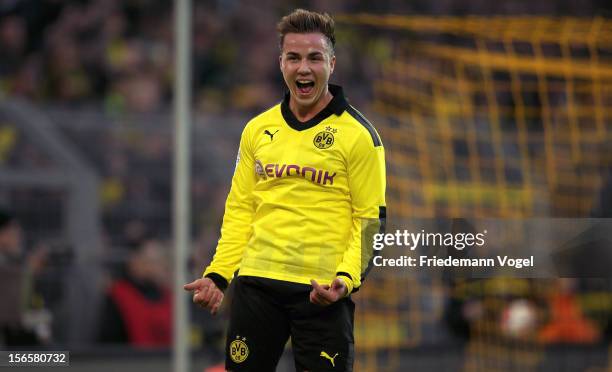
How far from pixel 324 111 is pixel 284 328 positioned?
0.64 metres

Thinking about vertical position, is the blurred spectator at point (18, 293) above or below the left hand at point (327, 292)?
above

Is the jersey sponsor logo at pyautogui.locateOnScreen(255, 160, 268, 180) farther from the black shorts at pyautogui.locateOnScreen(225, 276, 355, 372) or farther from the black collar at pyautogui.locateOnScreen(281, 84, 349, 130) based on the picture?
the black shorts at pyautogui.locateOnScreen(225, 276, 355, 372)

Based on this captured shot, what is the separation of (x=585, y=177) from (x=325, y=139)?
144 inches

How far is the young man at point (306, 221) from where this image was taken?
3.29 m

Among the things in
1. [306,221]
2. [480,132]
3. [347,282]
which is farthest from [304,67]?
[480,132]

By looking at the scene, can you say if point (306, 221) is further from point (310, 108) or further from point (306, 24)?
point (306, 24)

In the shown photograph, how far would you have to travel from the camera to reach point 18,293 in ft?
22.8

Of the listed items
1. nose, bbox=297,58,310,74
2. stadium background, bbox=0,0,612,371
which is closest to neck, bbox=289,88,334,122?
nose, bbox=297,58,310,74

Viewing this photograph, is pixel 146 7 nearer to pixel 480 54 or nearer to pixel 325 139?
pixel 480 54

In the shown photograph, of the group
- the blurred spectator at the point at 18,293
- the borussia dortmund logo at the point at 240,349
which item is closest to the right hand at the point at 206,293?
the borussia dortmund logo at the point at 240,349

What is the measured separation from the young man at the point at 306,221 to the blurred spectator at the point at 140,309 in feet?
14.3

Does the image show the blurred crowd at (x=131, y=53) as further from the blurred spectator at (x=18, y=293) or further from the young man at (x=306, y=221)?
the young man at (x=306, y=221)

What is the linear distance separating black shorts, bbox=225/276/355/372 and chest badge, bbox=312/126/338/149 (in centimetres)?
40

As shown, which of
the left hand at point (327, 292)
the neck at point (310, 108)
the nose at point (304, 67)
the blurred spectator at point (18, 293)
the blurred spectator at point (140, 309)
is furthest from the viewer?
the blurred spectator at point (140, 309)
